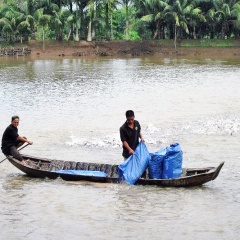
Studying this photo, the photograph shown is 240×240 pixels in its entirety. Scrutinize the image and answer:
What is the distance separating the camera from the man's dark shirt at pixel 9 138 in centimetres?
1276

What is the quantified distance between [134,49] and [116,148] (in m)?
44.6

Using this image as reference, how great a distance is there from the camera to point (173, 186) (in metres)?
12.0

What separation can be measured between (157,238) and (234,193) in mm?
2971

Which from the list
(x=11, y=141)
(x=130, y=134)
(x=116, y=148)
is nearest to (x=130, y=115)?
(x=130, y=134)

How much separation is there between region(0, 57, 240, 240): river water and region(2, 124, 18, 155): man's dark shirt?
0.76 meters

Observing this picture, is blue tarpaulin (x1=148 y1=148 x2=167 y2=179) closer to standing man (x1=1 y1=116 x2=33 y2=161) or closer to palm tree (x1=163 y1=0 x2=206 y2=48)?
standing man (x1=1 y1=116 x2=33 y2=161)

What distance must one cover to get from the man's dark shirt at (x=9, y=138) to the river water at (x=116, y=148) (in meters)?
0.76

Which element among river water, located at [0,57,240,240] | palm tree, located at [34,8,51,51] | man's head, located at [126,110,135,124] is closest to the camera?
river water, located at [0,57,240,240]

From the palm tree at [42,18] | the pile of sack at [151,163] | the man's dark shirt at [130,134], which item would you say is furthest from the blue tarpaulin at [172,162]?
the palm tree at [42,18]

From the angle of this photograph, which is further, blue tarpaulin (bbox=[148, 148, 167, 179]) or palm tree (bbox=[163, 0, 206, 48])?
palm tree (bbox=[163, 0, 206, 48])

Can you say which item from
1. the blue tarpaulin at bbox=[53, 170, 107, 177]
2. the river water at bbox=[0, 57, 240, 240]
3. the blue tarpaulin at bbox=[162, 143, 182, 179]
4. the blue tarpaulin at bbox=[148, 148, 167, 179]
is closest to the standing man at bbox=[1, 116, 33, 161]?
the river water at bbox=[0, 57, 240, 240]

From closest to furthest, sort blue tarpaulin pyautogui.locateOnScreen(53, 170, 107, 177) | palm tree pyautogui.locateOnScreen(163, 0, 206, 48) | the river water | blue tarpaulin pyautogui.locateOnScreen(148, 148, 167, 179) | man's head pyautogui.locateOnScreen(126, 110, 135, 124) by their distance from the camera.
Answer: the river water < man's head pyautogui.locateOnScreen(126, 110, 135, 124) < blue tarpaulin pyautogui.locateOnScreen(148, 148, 167, 179) < blue tarpaulin pyautogui.locateOnScreen(53, 170, 107, 177) < palm tree pyautogui.locateOnScreen(163, 0, 206, 48)

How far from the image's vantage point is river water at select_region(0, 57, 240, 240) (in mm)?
10148

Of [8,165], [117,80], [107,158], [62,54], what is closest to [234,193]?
[107,158]
